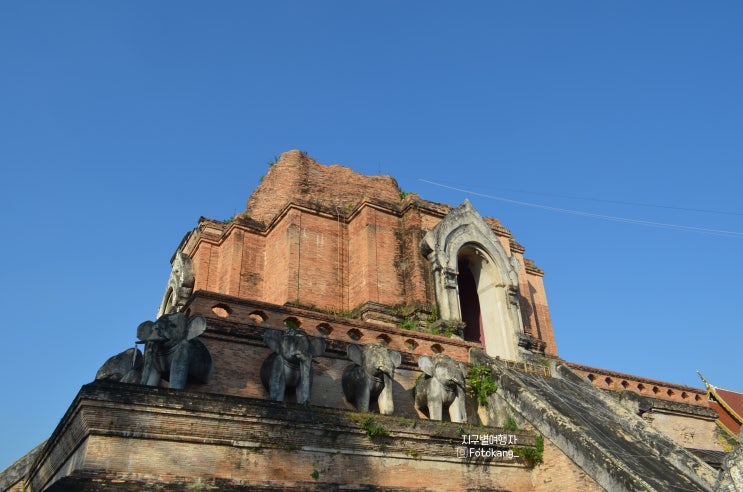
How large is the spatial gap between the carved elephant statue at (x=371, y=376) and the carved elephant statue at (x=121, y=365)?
3109 mm

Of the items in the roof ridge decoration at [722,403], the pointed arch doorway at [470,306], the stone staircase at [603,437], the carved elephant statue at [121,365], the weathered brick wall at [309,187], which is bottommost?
the stone staircase at [603,437]

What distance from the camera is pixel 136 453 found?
22.7ft

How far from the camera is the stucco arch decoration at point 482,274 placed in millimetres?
15016

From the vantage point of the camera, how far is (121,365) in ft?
32.4

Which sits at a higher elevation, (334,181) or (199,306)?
(334,181)

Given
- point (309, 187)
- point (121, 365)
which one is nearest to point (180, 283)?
point (309, 187)

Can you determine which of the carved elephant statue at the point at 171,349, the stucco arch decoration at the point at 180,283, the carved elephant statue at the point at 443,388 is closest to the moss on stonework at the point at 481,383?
the carved elephant statue at the point at 443,388

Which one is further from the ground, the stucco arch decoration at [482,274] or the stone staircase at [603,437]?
the stucco arch decoration at [482,274]

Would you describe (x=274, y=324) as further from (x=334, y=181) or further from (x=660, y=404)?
(x=660, y=404)

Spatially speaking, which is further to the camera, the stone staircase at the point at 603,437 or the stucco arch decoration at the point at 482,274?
the stucco arch decoration at the point at 482,274

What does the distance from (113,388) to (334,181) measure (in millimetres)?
11847

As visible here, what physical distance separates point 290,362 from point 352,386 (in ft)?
3.74

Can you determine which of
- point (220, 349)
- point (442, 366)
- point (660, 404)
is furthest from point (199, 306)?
point (660, 404)

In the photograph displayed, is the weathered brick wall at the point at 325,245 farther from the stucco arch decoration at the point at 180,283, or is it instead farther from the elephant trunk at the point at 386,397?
the elephant trunk at the point at 386,397
